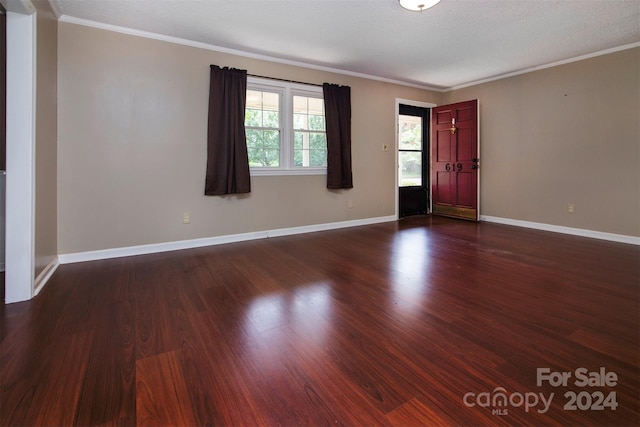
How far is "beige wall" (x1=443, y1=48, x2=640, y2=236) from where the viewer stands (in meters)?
4.24

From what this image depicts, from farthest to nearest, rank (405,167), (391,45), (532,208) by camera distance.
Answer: (405,167)
(532,208)
(391,45)

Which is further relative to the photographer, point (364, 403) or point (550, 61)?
point (550, 61)

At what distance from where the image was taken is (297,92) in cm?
480

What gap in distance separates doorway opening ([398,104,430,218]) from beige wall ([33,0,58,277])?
495cm

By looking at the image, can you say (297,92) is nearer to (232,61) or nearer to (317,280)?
(232,61)

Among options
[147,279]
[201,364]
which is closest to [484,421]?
[201,364]

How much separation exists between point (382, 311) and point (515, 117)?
4.71 meters

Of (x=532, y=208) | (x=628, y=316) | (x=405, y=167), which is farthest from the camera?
(x=405, y=167)

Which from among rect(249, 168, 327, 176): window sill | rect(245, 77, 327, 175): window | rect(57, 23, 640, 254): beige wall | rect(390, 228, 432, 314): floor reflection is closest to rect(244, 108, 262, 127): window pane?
rect(245, 77, 327, 175): window

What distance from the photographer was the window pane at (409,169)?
6309mm

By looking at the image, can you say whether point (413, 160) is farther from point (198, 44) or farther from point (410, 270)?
point (198, 44)

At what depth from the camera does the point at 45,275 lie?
2.90 meters

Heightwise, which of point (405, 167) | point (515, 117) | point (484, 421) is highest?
point (515, 117)

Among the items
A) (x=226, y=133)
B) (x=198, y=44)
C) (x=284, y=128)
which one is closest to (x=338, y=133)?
(x=284, y=128)
